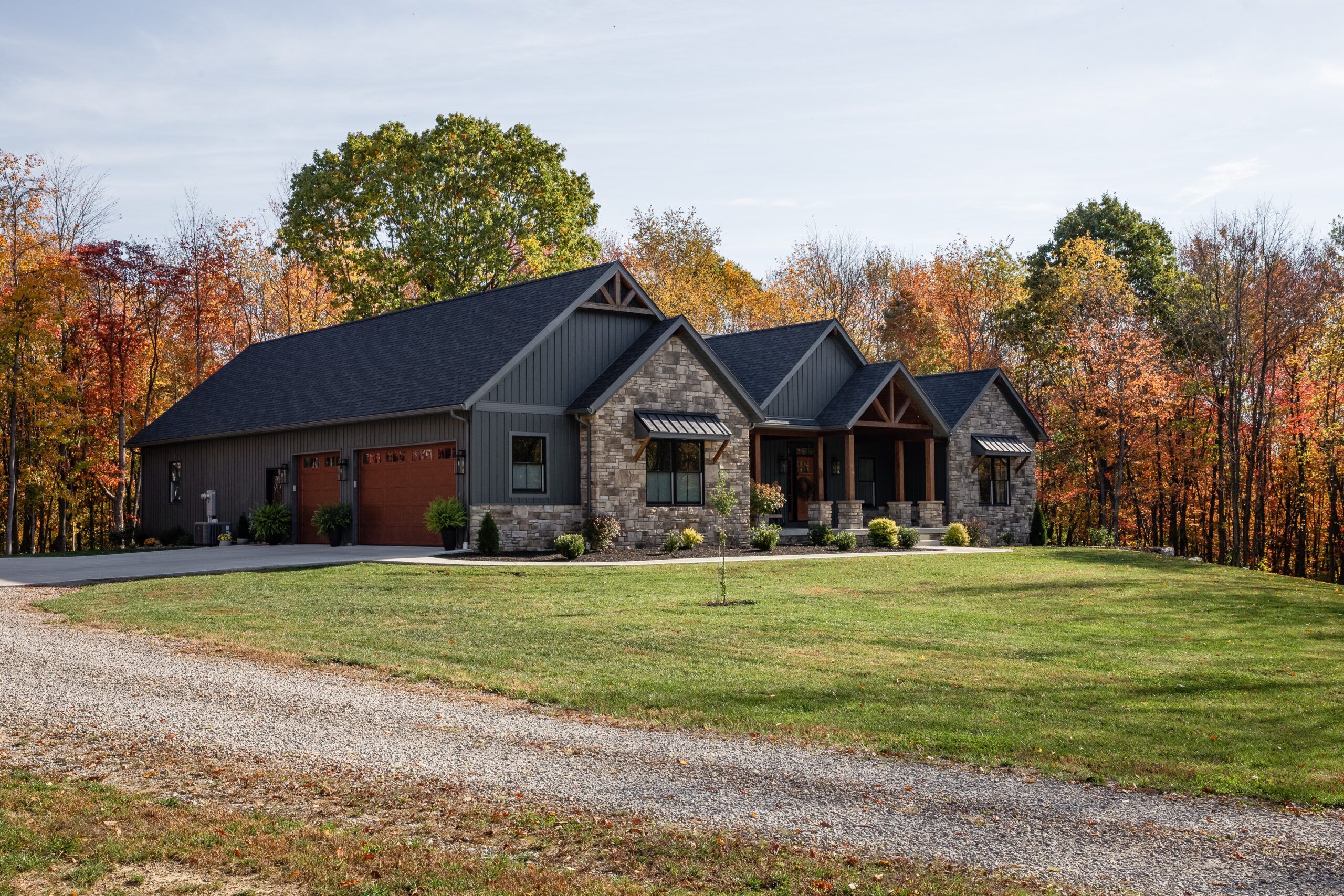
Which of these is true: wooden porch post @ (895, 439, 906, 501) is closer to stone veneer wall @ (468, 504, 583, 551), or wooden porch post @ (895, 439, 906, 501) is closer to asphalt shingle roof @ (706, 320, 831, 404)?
asphalt shingle roof @ (706, 320, 831, 404)

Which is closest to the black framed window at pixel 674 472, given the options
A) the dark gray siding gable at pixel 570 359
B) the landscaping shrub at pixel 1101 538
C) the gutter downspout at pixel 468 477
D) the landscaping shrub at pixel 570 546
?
the dark gray siding gable at pixel 570 359

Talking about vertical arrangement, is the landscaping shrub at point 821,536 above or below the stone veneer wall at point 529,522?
below

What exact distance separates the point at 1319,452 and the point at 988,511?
11.5 meters

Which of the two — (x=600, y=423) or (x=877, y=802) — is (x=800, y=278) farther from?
(x=877, y=802)

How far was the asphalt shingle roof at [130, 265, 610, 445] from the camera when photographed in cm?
2642

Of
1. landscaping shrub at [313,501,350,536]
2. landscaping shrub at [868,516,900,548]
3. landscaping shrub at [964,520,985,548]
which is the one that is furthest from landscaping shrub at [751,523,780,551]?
landscaping shrub at [313,501,350,536]

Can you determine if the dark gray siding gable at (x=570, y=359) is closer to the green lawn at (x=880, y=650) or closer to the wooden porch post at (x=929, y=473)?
the green lawn at (x=880, y=650)

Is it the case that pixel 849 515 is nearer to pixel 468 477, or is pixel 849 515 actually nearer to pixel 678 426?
pixel 678 426

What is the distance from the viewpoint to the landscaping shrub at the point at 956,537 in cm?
3175

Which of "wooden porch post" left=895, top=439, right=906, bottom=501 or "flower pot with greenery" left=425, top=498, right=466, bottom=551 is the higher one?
"wooden porch post" left=895, top=439, right=906, bottom=501

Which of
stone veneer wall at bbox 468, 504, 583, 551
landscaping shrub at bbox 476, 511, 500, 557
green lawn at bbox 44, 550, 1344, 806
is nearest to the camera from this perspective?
green lawn at bbox 44, 550, 1344, 806

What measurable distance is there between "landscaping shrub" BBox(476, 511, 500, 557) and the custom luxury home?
0.50 metres

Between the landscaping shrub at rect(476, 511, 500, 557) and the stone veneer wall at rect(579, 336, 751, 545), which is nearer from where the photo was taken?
the landscaping shrub at rect(476, 511, 500, 557)

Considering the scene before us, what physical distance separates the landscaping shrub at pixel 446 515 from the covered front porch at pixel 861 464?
29.7 ft
